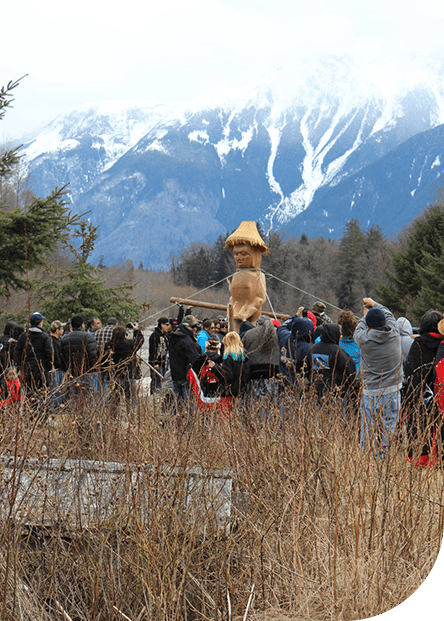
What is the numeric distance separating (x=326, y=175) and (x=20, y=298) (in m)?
181

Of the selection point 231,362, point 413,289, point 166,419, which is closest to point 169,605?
point 166,419

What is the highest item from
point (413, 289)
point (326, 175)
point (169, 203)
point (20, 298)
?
point (326, 175)

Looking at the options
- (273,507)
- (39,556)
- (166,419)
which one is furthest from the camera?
(166,419)

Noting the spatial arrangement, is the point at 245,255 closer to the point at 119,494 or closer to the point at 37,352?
the point at 37,352

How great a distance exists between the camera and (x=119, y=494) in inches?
131

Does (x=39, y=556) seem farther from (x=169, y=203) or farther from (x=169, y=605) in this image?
(x=169, y=203)

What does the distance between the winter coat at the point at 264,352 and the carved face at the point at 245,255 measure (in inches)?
217

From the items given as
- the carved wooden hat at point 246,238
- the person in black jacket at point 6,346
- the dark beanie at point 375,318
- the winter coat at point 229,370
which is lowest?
the person in black jacket at point 6,346

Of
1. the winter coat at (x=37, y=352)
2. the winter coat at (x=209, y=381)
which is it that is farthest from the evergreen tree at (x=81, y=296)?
the winter coat at (x=209, y=381)

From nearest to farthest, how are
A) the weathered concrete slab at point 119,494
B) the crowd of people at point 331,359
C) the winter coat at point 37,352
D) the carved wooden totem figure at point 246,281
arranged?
the weathered concrete slab at point 119,494 < the crowd of people at point 331,359 < the winter coat at point 37,352 < the carved wooden totem figure at point 246,281

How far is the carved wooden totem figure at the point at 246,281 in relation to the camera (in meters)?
11.1

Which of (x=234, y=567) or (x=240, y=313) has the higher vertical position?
(x=240, y=313)

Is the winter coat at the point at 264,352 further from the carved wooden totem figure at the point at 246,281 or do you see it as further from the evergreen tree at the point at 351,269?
the evergreen tree at the point at 351,269

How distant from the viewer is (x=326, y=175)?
637 feet
